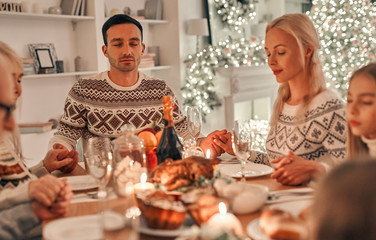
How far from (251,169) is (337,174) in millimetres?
1069

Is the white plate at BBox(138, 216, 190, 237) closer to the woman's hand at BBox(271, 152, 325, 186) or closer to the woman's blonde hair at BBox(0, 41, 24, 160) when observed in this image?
the woman's hand at BBox(271, 152, 325, 186)

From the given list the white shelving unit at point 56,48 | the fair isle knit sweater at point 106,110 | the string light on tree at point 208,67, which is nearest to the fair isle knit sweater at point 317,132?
the fair isle knit sweater at point 106,110

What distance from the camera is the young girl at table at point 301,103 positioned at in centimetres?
166

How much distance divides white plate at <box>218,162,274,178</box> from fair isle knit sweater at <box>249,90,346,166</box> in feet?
0.61

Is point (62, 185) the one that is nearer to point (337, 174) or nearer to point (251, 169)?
point (251, 169)

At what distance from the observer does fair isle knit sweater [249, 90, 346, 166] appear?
1610 mm

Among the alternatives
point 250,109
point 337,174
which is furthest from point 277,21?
point 250,109

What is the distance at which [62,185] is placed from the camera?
4.01 feet

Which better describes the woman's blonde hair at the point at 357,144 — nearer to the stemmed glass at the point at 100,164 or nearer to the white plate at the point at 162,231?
the white plate at the point at 162,231

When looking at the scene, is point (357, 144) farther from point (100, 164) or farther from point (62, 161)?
point (62, 161)

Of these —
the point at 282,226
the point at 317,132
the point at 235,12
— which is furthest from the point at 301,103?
the point at 235,12

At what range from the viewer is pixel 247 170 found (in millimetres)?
1641

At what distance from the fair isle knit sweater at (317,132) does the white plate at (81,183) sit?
32.0 inches

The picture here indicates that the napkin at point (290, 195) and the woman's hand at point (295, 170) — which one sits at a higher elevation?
the woman's hand at point (295, 170)
